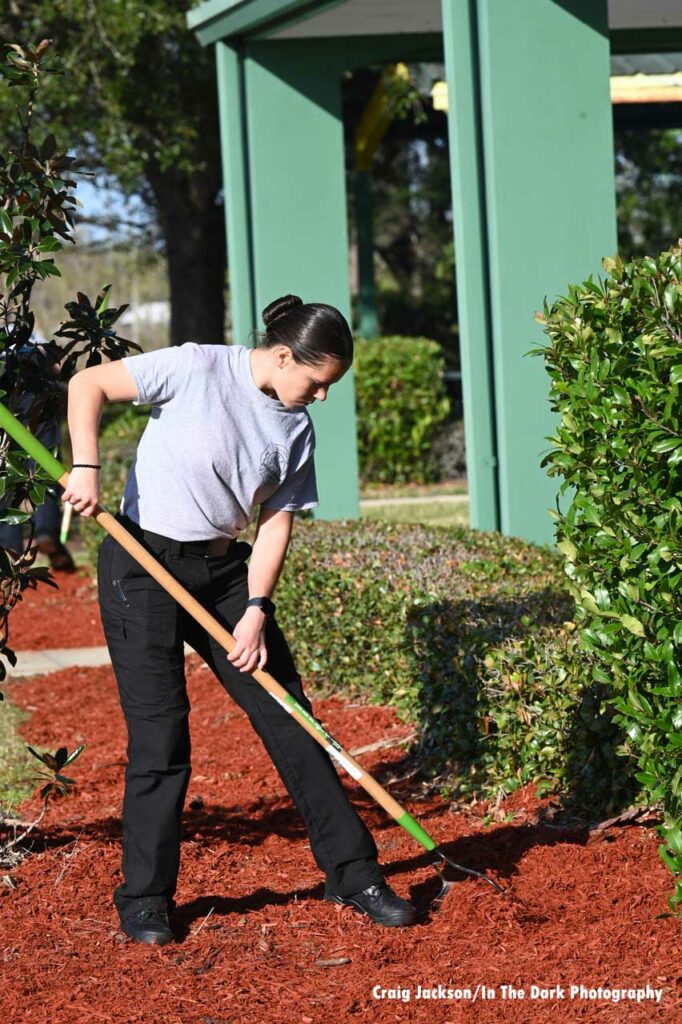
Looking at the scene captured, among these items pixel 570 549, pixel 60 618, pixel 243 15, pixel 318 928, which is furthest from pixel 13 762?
pixel 243 15

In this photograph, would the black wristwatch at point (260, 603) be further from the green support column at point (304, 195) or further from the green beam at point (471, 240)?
the green support column at point (304, 195)

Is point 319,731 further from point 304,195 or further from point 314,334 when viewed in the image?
point 304,195

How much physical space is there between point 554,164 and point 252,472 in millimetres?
3172

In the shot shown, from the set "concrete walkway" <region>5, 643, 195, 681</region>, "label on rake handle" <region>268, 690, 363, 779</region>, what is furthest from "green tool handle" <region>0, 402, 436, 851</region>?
"concrete walkway" <region>5, 643, 195, 681</region>

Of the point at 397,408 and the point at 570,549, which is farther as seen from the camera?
the point at 397,408

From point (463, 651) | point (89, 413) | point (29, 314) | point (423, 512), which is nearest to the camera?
point (89, 413)

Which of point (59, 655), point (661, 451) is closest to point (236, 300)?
point (59, 655)

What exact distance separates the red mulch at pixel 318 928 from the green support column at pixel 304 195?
4.18 meters

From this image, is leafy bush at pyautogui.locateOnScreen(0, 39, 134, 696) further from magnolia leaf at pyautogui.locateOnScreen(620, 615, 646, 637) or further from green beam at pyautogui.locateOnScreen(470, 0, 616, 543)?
green beam at pyautogui.locateOnScreen(470, 0, 616, 543)

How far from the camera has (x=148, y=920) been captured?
3.70m

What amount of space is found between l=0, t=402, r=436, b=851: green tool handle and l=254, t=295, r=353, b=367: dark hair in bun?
25.3 inches

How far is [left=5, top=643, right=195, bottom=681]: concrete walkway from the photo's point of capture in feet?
25.0

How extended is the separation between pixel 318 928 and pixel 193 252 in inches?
546

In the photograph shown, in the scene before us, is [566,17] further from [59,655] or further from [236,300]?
[59,655]
